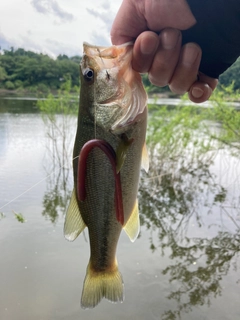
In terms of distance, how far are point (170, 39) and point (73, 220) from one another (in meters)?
1.13

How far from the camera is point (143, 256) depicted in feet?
21.1

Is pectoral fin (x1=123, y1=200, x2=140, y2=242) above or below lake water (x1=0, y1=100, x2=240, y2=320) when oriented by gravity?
above

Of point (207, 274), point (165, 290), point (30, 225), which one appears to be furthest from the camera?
point (30, 225)

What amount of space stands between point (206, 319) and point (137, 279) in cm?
130

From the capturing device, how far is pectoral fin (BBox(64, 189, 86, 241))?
1.90m

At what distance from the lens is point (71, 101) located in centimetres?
1273

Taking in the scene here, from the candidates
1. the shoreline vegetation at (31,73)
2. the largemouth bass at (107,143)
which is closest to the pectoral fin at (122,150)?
the largemouth bass at (107,143)

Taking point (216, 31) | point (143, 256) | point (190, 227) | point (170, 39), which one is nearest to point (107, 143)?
point (170, 39)

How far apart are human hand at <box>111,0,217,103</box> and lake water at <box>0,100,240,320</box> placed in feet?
8.77

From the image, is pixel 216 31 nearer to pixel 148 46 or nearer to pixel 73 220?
pixel 148 46

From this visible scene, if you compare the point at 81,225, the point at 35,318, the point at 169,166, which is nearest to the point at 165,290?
the point at 35,318

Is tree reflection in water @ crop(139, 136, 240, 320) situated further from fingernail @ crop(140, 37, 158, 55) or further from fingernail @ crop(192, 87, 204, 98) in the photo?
fingernail @ crop(140, 37, 158, 55)

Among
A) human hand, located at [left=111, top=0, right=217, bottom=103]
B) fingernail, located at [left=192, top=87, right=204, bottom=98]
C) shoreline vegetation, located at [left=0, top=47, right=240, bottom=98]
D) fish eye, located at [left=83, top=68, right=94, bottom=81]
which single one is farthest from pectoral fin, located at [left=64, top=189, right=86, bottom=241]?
shoreline vegetation, located at [left=0, top=47, right=240, bottom=98]

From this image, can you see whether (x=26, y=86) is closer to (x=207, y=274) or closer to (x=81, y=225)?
(x=207, y=274)
